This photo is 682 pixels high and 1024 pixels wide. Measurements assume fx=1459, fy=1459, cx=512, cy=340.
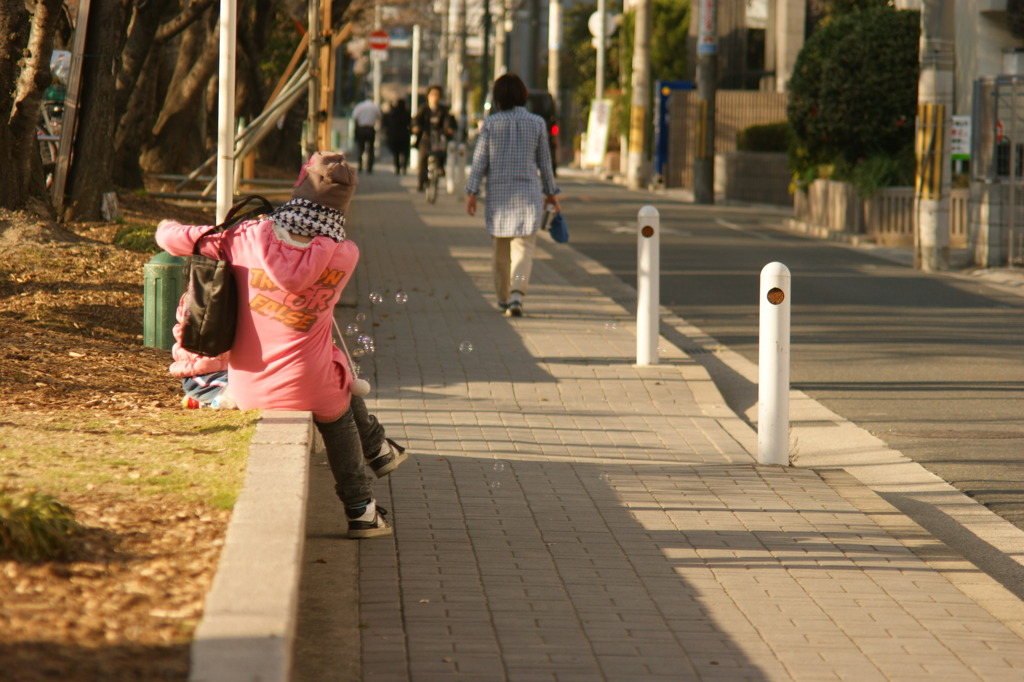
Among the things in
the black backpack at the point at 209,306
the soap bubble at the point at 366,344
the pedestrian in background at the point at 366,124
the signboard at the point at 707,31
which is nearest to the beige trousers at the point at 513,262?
the soap bubble at the point at 366,344

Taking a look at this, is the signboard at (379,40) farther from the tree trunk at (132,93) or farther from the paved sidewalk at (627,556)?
the paved sidewalk at (627,556)

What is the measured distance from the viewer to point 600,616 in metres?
4.86

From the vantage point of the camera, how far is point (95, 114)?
12.6 meters

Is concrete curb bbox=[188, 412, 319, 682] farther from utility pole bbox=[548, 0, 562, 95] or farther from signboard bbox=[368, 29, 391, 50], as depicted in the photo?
utility pole bbox=[548, 0, 562, 95]

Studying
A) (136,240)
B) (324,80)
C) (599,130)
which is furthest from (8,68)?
(599,130)

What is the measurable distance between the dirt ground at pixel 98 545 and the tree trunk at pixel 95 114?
11.9ft

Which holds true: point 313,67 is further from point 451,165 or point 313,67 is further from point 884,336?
point 451,165

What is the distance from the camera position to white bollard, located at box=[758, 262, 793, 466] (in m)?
7.29

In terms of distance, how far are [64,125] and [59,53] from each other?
399 centimetres

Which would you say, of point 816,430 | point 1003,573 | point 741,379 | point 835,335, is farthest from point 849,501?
point 835,335

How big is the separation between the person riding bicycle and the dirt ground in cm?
Result: 1812

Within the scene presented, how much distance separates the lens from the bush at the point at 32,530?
4.01 m

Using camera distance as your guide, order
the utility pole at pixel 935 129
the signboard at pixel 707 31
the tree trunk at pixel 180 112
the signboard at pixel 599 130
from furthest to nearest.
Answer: the signboard at pixel 599 130
the signboard at pixel 707 31
the tree trunk at pixel 180 112
the utility pole at pixel 935 129

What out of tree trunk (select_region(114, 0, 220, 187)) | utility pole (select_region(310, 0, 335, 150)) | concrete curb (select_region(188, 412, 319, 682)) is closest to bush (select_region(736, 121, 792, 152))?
tree trunk (select_region(114, 0, 220, 187))
